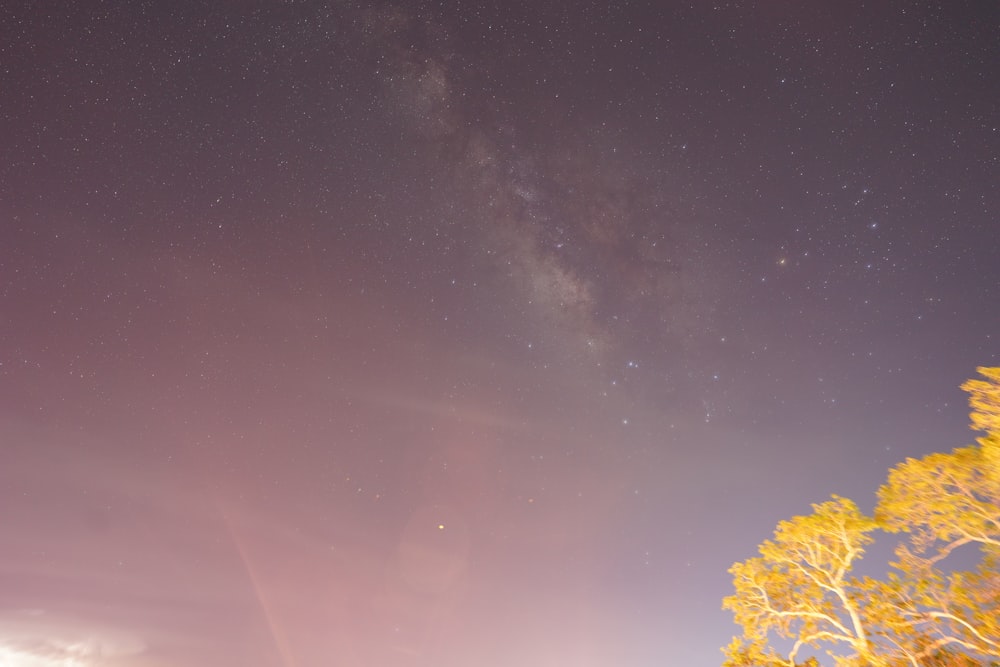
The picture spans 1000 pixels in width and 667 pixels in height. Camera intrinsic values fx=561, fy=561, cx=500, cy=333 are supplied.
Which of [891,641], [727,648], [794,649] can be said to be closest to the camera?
[891,641]

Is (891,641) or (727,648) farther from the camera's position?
(727,648)

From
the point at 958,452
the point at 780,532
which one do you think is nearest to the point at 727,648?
the point at 780,532

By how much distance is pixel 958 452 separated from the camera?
11.3 metres

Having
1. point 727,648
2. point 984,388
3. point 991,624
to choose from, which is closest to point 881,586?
point 991,624

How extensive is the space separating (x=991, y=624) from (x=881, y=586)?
69.3 inches

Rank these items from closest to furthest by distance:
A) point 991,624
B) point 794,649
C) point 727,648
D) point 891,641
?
point 991,624
point 891,641
point 794,649
point 727,648

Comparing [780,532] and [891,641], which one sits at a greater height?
[780,532]

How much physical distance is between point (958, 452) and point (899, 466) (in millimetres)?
1072

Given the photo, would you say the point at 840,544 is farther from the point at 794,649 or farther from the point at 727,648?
Answer: the point at 727,648

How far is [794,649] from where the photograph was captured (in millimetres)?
11953

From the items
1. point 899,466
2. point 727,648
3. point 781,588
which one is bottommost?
point 727,648

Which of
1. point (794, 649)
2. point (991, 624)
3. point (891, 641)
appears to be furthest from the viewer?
point (794, 649)

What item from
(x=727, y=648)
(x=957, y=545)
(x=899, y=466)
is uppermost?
(x=899, y=466)

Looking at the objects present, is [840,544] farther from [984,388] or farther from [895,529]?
[984,388]
